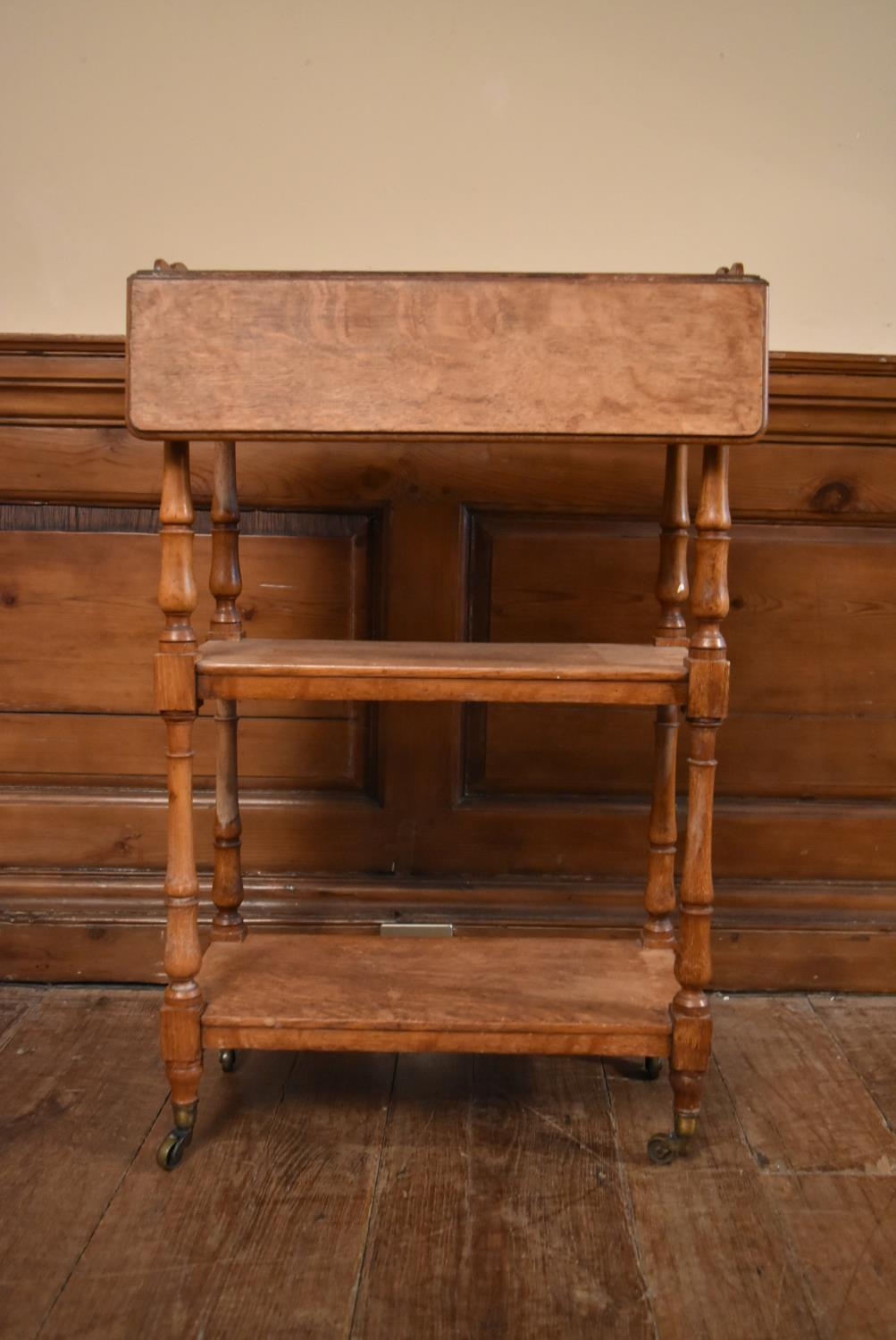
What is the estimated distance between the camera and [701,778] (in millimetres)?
1470

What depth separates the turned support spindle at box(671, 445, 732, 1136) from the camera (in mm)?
1408

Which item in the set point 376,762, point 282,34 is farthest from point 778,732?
point 282,34

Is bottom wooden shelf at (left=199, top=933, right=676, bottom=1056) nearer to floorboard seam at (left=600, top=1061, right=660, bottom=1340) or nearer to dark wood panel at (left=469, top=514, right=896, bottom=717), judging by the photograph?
floorboard seam at (left=600, top=1061, right=660, bottom=1340)

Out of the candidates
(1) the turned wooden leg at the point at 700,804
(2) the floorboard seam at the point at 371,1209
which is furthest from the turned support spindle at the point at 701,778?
(2) the floorboard seam at the point at 371,1209

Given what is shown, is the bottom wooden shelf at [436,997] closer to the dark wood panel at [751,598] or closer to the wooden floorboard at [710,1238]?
the wooden floorboard at [710,1238]

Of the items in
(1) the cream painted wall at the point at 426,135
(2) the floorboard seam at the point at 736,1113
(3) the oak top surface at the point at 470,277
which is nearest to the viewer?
(3) the oak top surface at the point at 470,277

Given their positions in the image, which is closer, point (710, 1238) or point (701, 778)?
point (710, 1238)

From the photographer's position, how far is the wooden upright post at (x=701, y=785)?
1.41m

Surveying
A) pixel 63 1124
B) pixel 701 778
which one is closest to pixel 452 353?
pixel 701 778

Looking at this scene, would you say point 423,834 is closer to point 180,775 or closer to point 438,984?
point 438,984

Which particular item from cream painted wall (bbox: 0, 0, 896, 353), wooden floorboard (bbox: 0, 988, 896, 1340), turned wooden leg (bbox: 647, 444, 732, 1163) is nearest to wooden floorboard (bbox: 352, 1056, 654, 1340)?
wooden floorboard (bbox: 0, 988, 896, 1340)

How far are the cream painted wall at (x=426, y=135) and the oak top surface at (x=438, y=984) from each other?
1.07 m

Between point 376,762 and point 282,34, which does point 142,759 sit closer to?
point 376,762

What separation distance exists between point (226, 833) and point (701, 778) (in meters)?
0.74
